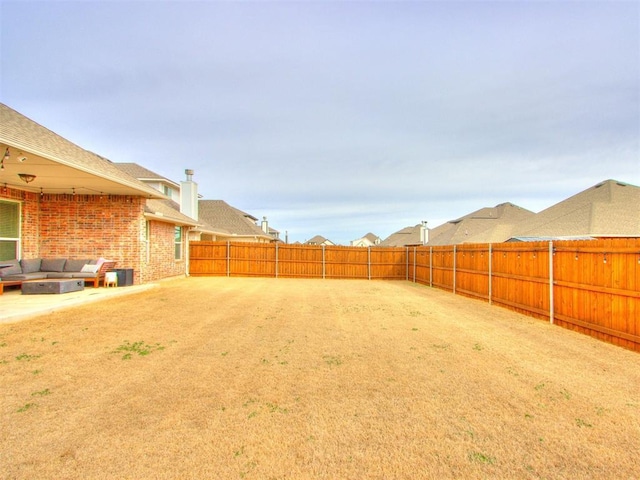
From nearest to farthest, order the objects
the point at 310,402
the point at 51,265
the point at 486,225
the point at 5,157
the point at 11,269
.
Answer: the point at 310,402, the point at 5,157, the point at 11,269, the point at 51,265, the point at 486,225

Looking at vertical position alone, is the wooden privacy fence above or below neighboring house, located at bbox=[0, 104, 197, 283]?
below

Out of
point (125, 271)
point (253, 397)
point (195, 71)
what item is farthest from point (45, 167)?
point (253, 397)

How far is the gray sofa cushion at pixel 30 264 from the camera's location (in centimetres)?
1003

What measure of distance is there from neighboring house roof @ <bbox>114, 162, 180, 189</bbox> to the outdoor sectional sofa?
874cm

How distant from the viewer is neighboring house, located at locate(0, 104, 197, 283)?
8539 millimetres

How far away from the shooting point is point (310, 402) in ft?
10.7

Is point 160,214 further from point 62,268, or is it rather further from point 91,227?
point 62,268

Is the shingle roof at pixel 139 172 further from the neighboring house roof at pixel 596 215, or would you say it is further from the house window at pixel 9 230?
the neighboring house roof at pixel 596 215

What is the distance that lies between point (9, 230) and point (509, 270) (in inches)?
594

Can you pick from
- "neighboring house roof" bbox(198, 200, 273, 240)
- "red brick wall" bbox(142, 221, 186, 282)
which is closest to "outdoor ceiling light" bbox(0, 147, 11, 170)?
"red brick wall" bbox(142, 221, 186, 282)

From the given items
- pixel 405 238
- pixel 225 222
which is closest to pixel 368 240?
pixel 405 238

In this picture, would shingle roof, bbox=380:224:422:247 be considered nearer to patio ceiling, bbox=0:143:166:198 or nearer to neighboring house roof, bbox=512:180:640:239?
neighboring house roof, bbox=512:180:640:239

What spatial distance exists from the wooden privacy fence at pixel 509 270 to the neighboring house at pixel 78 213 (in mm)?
5824

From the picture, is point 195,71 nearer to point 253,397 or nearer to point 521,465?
point 253,397
